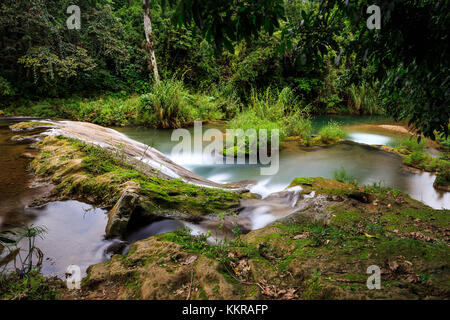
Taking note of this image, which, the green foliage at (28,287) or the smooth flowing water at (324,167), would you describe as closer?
the green foliage at (28,287)

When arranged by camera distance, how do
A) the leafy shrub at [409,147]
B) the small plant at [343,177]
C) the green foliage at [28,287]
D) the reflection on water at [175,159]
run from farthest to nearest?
the leafy shrub at [409,147] < the small plant at [343,177] < the reflection on water at [175,159] < the green foliage at [28,287]

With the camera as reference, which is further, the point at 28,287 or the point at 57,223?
the point at 57,223

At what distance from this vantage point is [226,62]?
55.3 feet

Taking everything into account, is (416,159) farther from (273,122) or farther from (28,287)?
(28,287)

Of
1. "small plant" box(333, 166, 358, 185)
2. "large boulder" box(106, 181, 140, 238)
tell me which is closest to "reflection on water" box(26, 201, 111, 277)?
"large boulder" box(106, 181, 140, 238)

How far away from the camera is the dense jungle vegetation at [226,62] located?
4.38 feet

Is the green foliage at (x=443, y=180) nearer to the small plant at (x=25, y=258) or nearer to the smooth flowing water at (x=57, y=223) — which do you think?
the smooth flowing water at (x=57, y=223)

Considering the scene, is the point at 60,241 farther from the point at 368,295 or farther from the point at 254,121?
the point at 254,121

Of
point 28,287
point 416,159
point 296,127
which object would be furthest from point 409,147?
point 28,287

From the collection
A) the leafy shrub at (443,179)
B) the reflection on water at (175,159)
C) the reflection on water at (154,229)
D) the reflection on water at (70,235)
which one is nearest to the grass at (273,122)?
the reflection on water at (175,159)

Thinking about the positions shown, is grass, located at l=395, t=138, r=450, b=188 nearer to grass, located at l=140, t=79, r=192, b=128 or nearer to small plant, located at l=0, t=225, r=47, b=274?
small plant, located at l=0, t=225, r=47, b=274

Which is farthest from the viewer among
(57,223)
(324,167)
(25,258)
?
(324,167)

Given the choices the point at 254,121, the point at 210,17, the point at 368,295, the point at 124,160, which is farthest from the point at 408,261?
the point at 254,121
